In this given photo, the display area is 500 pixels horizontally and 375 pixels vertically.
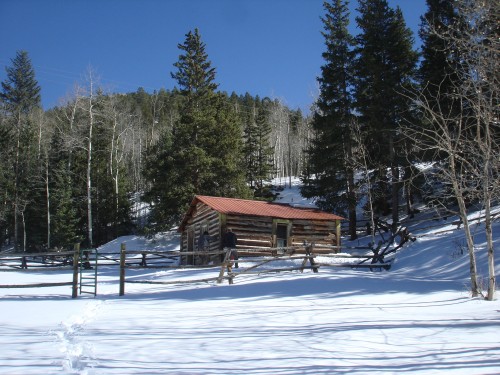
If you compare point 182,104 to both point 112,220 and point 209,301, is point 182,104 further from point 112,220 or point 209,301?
point 209,301

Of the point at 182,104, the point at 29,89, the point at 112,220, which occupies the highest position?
the point at 29,89

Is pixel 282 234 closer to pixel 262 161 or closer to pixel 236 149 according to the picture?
pixel 236 149

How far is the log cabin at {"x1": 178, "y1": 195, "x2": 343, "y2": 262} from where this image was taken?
25.0 meters

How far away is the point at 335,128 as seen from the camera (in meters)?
32.6

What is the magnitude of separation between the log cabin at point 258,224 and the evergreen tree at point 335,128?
4645 mm

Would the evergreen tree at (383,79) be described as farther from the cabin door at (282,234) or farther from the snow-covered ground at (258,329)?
the snow-covered ground at (258,329)

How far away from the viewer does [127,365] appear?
5828mm

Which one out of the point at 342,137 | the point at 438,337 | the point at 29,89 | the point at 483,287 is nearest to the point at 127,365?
the point at 438,337

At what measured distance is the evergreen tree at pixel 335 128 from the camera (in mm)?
32312

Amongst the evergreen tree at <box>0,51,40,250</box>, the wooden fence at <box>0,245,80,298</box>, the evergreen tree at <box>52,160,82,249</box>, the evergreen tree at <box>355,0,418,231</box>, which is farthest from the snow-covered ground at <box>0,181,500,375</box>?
the evergreen tree at <box>0,51,40,250</box>

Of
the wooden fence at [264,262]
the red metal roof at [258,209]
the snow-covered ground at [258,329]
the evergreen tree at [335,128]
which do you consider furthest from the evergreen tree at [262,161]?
the snow-covered ground at [258,329]

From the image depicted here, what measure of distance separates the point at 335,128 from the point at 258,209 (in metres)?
10.2

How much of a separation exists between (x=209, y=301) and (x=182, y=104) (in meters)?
30.0

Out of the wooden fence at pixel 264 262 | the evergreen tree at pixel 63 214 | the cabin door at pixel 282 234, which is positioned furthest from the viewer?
the evergreen tree at pixel 63 214
